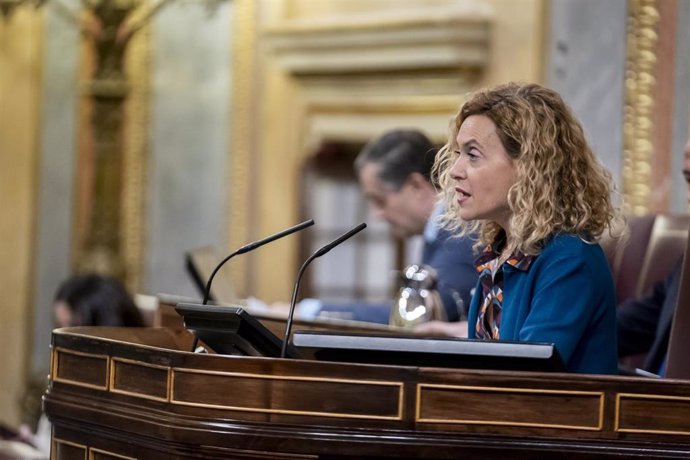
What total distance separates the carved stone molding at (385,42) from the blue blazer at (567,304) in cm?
511

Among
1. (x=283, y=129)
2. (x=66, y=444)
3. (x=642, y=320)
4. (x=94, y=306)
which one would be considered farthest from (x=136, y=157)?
(x=66, y=444)

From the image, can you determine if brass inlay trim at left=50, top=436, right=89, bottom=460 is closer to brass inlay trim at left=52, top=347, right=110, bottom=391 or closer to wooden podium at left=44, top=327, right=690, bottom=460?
brass inlay trim at left=52, top=347, right=110, bottom=391

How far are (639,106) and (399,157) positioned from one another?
4.84 ft

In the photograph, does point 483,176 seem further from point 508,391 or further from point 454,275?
point 454,275

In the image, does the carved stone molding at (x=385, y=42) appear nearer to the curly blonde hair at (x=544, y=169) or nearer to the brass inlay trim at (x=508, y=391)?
the curly blonde hair at (x=544, y=169)

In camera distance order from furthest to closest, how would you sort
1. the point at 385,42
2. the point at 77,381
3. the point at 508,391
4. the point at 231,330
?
the point at 385,42 → the point at 77,381 → the point at 231,330 → the point at 508,391

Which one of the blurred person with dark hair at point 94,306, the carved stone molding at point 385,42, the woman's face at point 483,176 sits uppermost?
the carved stone molding at point 385,42

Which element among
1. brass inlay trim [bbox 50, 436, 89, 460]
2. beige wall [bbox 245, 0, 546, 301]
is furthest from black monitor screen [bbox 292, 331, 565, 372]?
beige wall [bbox 245, 0, 546, 301]

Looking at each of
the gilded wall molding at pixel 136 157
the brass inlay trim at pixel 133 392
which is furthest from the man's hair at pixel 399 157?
the gilded wall molding at pixel 136 157

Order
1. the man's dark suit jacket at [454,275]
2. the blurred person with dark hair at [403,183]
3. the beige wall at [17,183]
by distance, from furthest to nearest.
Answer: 1. the beige wall at [17,183]
2. the blurred person with dark hair at [403,183]
3. the man's dark suit jacket at [454,275]

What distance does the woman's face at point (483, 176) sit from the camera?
9.34 feet

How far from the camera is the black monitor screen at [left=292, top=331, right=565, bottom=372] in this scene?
97.2 inches

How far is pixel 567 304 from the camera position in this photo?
2.67 metres

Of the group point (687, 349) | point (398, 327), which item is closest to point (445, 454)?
point (687, 349)
